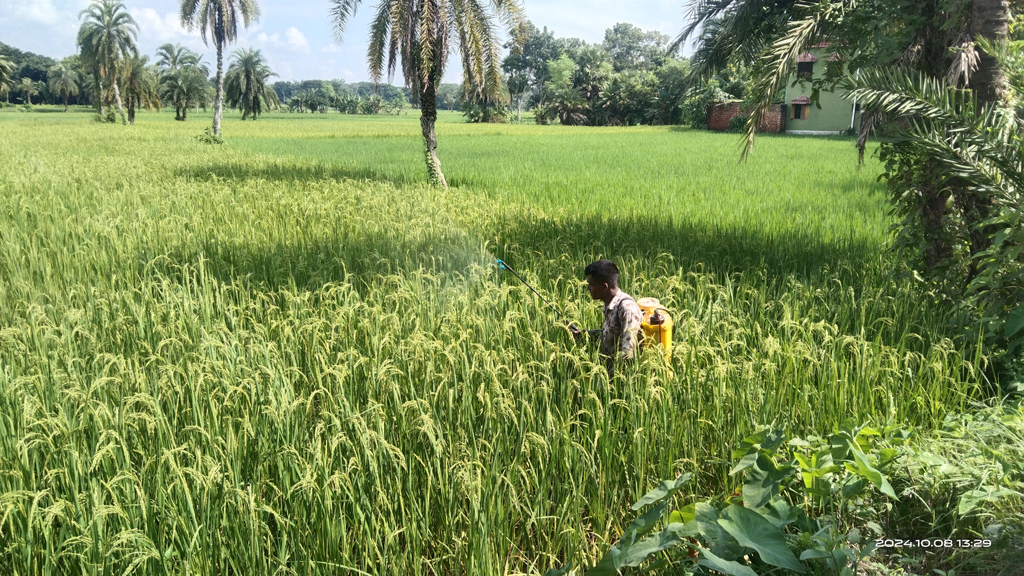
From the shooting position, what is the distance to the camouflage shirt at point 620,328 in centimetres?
322

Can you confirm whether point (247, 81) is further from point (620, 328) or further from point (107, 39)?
point (620, 328)

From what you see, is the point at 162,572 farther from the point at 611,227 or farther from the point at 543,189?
the point at 543,189

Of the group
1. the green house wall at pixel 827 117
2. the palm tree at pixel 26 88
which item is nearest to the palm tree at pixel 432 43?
the green house wall at pixel 827 117

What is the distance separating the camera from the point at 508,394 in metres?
2.91

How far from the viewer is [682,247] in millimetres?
6203

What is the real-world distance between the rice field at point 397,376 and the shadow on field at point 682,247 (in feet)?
0.14

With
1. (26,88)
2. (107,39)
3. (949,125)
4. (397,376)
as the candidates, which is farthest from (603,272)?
(26,88)

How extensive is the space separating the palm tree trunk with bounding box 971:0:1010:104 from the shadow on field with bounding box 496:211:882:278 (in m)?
1.55

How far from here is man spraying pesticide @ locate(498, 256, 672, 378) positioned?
315cm

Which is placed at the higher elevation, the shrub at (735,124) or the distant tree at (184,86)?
the distant tree at (184,86)

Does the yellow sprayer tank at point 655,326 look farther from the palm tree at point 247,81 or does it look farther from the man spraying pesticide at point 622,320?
the palm tree at point 247,81

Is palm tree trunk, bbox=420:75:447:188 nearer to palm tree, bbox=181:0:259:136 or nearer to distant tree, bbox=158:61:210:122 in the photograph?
palm tree, bbox=181:0:259:136

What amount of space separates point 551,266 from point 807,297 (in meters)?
2.01

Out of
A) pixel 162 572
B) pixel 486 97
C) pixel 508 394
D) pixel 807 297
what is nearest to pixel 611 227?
pixel 807 297
